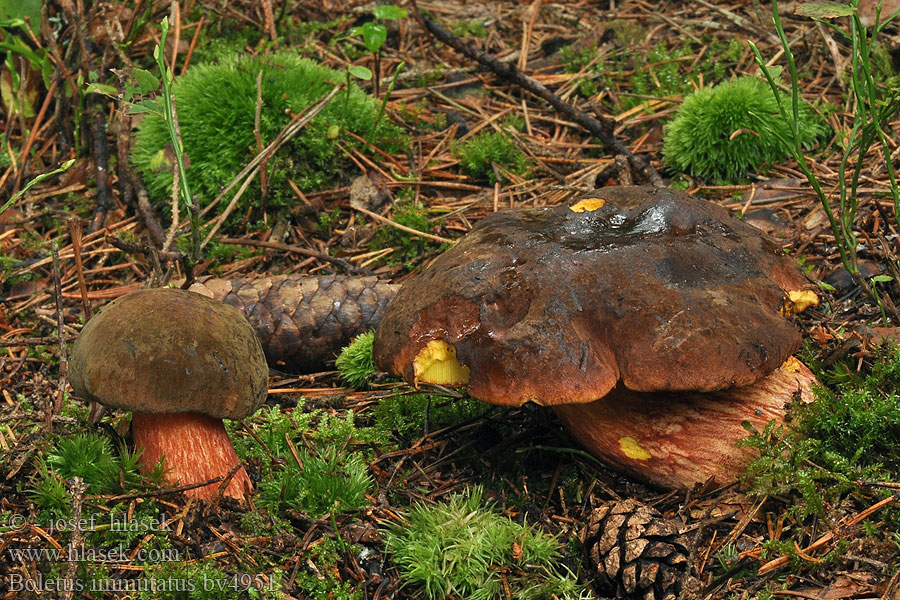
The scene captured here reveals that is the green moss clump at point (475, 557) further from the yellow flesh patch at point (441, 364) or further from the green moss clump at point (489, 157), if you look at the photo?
the green moss clump at point (489, 157)

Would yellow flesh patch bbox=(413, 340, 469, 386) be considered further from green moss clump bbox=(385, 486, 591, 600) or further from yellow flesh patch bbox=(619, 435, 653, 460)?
yellow flesh patch bbox=(619, 435, 653, 460)

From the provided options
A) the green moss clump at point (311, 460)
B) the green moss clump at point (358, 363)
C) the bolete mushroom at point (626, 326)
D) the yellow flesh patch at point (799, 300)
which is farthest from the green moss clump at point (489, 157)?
the yellow flesh patch at point (799, 300)

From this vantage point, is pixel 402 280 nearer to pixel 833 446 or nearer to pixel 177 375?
pixel 177 375

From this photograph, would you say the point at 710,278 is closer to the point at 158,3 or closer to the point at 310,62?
the point at 310,62

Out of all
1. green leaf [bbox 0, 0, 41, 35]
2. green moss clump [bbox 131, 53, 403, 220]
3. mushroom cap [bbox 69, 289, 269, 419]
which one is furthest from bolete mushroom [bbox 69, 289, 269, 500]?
green leaf [bbox 0, 0, 41, 35]

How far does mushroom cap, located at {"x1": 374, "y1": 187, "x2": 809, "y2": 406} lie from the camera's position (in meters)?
1.92

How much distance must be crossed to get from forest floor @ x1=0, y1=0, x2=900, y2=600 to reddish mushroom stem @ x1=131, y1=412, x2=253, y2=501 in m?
0.06

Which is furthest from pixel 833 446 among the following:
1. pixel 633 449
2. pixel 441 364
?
pixel 441 364

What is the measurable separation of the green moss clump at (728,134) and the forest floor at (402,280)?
0.29ft

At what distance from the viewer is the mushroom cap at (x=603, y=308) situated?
192 centimetres

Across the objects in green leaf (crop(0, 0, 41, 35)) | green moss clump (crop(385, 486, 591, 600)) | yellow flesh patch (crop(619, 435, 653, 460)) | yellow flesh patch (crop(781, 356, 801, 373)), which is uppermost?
green leaf (crop(0, 0, 41, 35))

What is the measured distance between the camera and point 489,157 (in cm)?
382

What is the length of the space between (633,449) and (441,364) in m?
0.62

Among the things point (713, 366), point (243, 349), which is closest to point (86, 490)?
point (243, 349)
